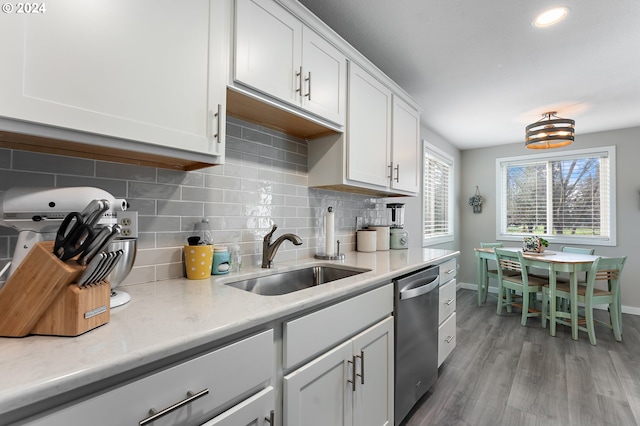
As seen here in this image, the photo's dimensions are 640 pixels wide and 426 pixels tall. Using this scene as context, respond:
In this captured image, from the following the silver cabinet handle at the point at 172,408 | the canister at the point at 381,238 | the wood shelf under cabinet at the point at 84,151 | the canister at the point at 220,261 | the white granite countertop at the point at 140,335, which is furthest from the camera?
the canister at the point at 381,238

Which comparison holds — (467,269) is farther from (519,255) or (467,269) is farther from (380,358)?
(380,358)

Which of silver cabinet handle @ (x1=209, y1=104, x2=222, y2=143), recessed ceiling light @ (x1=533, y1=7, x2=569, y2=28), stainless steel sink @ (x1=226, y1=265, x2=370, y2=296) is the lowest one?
stainless steel sink @ (x1=226, y1=265, x2=370, y2=296)

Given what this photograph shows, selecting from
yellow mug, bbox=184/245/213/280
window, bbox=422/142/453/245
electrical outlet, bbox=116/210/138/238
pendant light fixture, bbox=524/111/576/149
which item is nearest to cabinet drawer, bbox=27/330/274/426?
yellow mug, bbox=184/245/213/280

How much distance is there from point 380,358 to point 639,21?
2.52 meters

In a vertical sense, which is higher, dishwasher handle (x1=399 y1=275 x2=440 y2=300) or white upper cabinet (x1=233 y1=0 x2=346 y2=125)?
white upper cabinet (x1=233 y1=0 x2=346 y2=125)

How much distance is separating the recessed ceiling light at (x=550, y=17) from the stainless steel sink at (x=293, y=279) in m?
1.84

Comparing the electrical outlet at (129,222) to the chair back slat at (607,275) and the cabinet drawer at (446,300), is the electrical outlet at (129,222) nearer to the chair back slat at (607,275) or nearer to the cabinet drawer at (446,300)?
the cabinet drawer at (446,300)

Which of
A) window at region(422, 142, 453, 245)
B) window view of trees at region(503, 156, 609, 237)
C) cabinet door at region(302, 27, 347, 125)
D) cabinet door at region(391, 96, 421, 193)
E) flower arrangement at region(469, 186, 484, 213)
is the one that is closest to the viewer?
cabinet door at region(302, 27, 347, 125)

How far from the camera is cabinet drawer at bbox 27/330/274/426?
59 centimetres

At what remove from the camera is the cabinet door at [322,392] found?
102 cm

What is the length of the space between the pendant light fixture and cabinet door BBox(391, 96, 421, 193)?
4.29ft

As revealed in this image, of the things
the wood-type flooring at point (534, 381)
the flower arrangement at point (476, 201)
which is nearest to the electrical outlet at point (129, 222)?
the wood-type flooring at point (534, 381)

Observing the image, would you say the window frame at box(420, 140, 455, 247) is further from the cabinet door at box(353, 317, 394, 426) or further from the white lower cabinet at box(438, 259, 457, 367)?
the cabinet door at box(353, 317, 394, 426)

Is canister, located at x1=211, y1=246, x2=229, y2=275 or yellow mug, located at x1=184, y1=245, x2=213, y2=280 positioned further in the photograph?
canister, located at x1=211, y1=246, x2=229, y2=275
